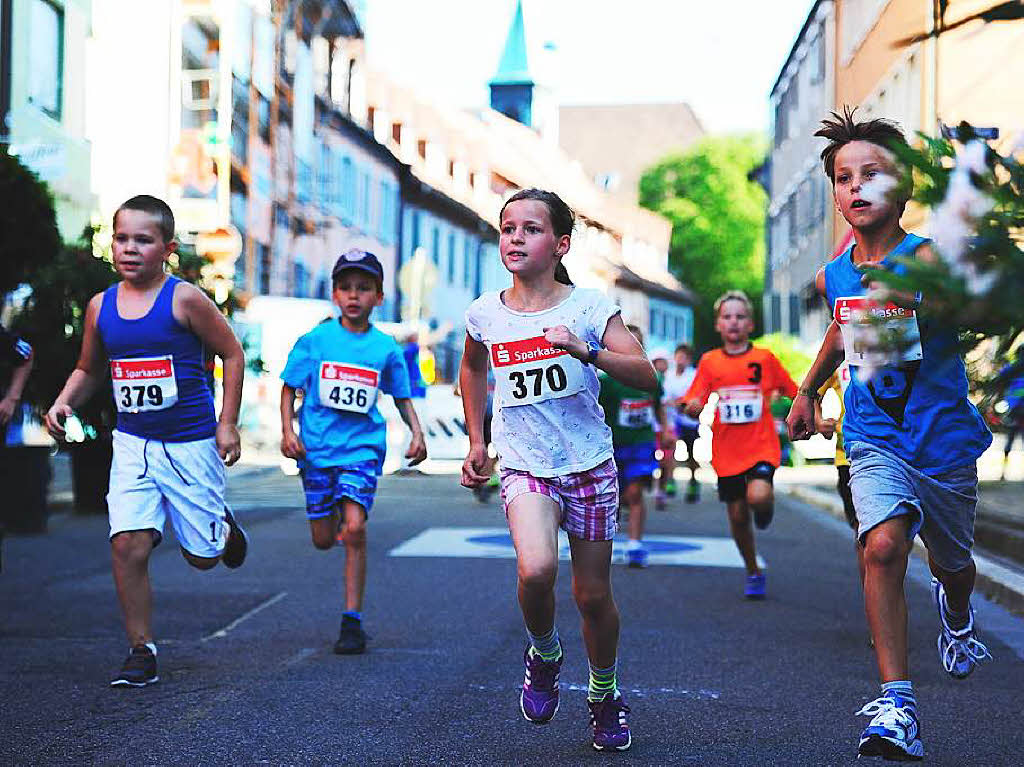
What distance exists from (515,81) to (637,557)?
7654cm

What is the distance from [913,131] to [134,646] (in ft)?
14.3

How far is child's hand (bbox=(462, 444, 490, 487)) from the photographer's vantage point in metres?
5.27

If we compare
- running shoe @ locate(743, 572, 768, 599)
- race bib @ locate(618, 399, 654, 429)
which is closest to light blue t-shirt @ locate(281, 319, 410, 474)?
running shoe @ locate(743, 572, 768, 599)

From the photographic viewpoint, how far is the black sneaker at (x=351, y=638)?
7410mm

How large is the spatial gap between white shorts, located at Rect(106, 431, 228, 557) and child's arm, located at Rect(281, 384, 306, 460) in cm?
70

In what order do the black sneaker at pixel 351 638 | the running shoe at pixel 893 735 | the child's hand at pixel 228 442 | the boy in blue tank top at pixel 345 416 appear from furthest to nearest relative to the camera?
the boy in blue tank top at pixel 345 416, the black sneaker at pixel 351 638, the child's hand at pixel 228 442, the running shoe at pixel 893 735

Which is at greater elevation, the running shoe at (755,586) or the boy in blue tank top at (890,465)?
the boy in blue tank top at (890,465)

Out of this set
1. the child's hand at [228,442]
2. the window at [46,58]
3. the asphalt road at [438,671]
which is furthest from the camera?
the window at [46,58]

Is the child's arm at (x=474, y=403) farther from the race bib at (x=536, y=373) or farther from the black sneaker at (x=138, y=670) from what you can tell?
the black sneaker at (x=138, y=670)

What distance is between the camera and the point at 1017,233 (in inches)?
101

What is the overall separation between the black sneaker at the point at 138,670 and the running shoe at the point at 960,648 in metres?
2.82

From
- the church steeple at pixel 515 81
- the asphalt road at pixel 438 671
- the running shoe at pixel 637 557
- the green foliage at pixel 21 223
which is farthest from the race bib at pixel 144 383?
the church steeple at pixel 515 81

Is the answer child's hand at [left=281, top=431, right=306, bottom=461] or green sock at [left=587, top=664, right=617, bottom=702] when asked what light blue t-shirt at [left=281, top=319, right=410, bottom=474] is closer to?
child's hand at [left=281, top=431, right=306, bottom=461]

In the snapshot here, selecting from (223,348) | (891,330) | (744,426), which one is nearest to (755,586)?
(744,426)
